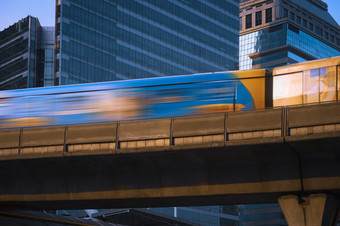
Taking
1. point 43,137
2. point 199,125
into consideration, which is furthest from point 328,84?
point 43,137

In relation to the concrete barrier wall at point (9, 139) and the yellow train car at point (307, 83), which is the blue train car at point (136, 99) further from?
the concrete barrier wall at point (9, 139)

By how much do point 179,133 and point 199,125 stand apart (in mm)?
895

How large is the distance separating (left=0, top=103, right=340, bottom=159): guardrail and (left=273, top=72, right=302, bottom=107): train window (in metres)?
5.25

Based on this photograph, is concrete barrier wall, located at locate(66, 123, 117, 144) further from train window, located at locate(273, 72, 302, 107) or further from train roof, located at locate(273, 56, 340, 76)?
train roof, located at locate(273, 56, 340, 76)

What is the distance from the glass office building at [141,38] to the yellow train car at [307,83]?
112 metres

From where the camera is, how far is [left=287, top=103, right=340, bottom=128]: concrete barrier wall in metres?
25.5

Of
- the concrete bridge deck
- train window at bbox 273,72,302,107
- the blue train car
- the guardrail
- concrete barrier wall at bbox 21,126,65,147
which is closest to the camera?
the guardrail

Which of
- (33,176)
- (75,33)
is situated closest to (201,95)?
(33,176)

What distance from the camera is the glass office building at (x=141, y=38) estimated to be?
476 feet

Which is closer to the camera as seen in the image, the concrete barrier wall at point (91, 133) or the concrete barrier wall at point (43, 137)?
the concrete barrier wall at point (91, 133)

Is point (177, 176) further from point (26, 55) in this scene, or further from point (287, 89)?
point (26, 55)

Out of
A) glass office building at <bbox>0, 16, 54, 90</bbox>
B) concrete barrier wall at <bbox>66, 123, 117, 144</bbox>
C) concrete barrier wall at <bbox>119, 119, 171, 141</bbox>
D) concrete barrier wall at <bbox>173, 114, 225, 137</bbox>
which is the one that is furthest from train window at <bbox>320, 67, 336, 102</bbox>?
glass office building at <bbox>0, 16, 54, 90</bbox>

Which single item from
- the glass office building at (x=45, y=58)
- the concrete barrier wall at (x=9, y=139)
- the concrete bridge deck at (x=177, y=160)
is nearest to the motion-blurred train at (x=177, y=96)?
the concrete barrier wall at (x=9, y=139)

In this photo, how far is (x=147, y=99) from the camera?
34.5m
